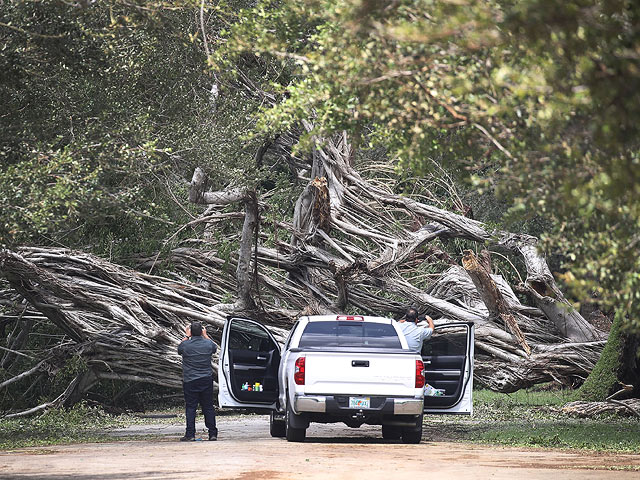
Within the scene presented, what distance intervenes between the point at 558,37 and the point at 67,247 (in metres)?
15.6

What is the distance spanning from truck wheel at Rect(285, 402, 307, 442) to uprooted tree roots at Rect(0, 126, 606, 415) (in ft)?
17.5

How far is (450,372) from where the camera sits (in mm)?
15000

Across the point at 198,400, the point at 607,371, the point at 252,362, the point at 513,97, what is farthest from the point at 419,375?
the point at 513,97

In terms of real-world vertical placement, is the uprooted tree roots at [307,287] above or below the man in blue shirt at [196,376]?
above

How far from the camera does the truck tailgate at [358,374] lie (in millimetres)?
13180

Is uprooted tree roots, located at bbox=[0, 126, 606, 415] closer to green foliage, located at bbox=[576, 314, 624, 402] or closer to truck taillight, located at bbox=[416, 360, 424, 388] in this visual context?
green foliage, located at bbox=[576, 314, 624, 402]

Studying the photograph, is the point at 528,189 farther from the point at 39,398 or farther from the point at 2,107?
the point at 39,398

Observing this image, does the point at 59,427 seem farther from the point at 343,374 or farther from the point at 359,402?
the point at 359,402

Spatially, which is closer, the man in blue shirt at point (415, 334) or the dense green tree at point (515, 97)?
the dense green tree at point (515, 97)

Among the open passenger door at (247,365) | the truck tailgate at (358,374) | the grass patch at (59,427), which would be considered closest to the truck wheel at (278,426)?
the open passenger door at (247,365)

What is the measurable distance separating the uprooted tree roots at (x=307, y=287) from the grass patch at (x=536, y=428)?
0.91 metres

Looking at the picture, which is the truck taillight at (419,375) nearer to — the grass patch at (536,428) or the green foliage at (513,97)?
the grass patch at (536,428)

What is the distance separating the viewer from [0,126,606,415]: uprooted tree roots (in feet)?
61.4

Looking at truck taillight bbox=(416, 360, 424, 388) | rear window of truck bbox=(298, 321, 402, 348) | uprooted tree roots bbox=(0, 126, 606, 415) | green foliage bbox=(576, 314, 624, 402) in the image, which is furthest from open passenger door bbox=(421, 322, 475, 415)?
green foliage bbox=(576, 314, 624, 402)
